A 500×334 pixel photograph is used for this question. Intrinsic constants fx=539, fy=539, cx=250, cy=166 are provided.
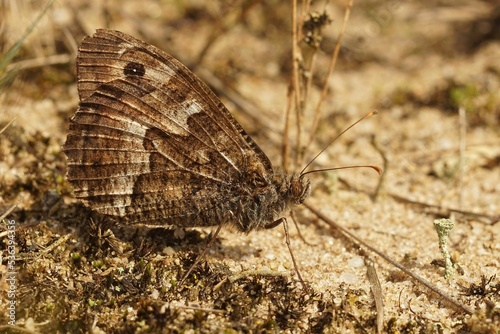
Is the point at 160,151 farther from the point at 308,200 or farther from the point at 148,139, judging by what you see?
the point at 308,200

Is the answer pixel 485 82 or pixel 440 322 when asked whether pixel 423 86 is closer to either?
pixel 485 82

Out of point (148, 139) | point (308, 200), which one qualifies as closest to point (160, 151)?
point (148, 139)

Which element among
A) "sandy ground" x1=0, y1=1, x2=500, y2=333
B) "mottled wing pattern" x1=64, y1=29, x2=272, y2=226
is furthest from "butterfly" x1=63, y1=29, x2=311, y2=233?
"sandy ground" x1=0, y1=1, x2=500, y2=333

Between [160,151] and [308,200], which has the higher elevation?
[160,151]

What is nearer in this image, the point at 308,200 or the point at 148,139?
the point at 148,139

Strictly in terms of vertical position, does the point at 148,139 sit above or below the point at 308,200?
above

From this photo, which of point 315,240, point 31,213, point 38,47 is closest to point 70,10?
point 38,47
